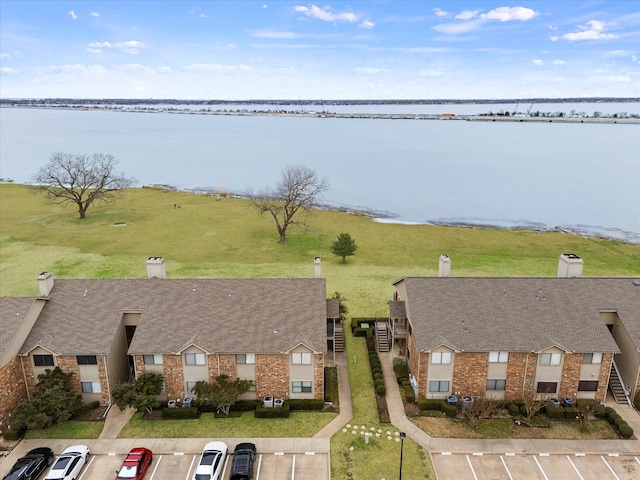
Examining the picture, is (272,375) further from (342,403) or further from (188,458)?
(188,458)

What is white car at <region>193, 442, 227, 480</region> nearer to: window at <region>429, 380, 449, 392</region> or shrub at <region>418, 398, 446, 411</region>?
shrub at <region>418, 398, 446, 411</region>

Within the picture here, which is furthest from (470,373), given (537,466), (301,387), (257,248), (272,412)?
(257,248)

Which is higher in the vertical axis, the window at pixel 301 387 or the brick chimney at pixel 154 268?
the brick chimney at pixel 154 268

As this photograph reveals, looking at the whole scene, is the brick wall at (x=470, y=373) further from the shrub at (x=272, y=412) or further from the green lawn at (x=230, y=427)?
the shrub at (x=272, y=412)

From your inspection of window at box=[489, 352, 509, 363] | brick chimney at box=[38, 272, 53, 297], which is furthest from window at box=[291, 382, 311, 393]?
brick chimney at box=[38, 272, 53, 297]

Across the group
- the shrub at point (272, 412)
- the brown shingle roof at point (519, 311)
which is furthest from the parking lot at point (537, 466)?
the shrub at point (272, 412)

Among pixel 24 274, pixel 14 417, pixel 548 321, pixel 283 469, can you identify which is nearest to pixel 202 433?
pixel 283 469
